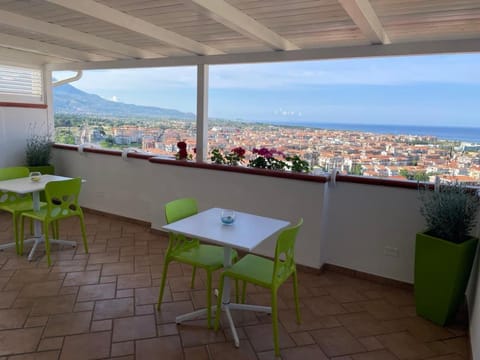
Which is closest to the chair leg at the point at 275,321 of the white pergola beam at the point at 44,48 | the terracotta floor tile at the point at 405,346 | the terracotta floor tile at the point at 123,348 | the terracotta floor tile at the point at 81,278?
the terracotta floor tile at the point at 405,346

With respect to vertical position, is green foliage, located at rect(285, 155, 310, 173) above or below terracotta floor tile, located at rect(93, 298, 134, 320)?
above

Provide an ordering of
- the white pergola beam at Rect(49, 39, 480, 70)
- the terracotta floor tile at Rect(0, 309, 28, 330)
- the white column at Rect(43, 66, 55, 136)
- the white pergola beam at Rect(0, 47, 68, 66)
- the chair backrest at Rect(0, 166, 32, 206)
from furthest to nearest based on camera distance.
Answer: the white column at Rect(43, 66, 55, 136)
the white pergola beam at Rect(0, 47, 68, 66)
the chair backrest at Rect(0, 166, 32, 206)
the white pergola beam at Rect(49, 39, 480, 70)
the terracotta floor tile at Rect(0, 309, 28, 330)

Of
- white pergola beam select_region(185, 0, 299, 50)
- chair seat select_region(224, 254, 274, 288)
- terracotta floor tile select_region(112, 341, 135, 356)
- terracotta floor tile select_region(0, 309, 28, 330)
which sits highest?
white pergola beam select_region(185, 0, 299, 50)

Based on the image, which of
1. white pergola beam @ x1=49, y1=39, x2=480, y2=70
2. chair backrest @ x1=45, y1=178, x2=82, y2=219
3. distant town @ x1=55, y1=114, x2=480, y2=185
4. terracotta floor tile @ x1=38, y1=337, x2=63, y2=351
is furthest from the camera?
chair backrest @ x1=45, y1=178, x2=82, y2=219

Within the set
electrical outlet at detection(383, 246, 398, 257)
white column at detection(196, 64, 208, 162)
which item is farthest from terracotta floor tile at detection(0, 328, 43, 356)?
electrical outlet at detection(383, 246, 398, 257)

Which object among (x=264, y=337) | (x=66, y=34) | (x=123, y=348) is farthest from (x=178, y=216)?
(x=66, y=34)

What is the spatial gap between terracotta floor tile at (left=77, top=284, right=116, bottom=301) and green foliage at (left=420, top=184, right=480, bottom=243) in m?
2.53

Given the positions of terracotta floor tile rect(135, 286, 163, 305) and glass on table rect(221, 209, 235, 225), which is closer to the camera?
glass on table rect(221, 209, 235, 225)

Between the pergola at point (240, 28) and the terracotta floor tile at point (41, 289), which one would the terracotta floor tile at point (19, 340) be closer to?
the terracotta floor tile at point (41, 289)

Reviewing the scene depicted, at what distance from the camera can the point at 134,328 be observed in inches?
94.0

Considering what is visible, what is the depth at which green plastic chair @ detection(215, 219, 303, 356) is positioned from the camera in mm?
2107

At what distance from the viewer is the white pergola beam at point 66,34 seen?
3012mm

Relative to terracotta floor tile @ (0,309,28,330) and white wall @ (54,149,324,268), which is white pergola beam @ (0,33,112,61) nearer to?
white wall @ (54,149,324,268)

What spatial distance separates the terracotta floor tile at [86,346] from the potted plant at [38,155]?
10.7 feet
